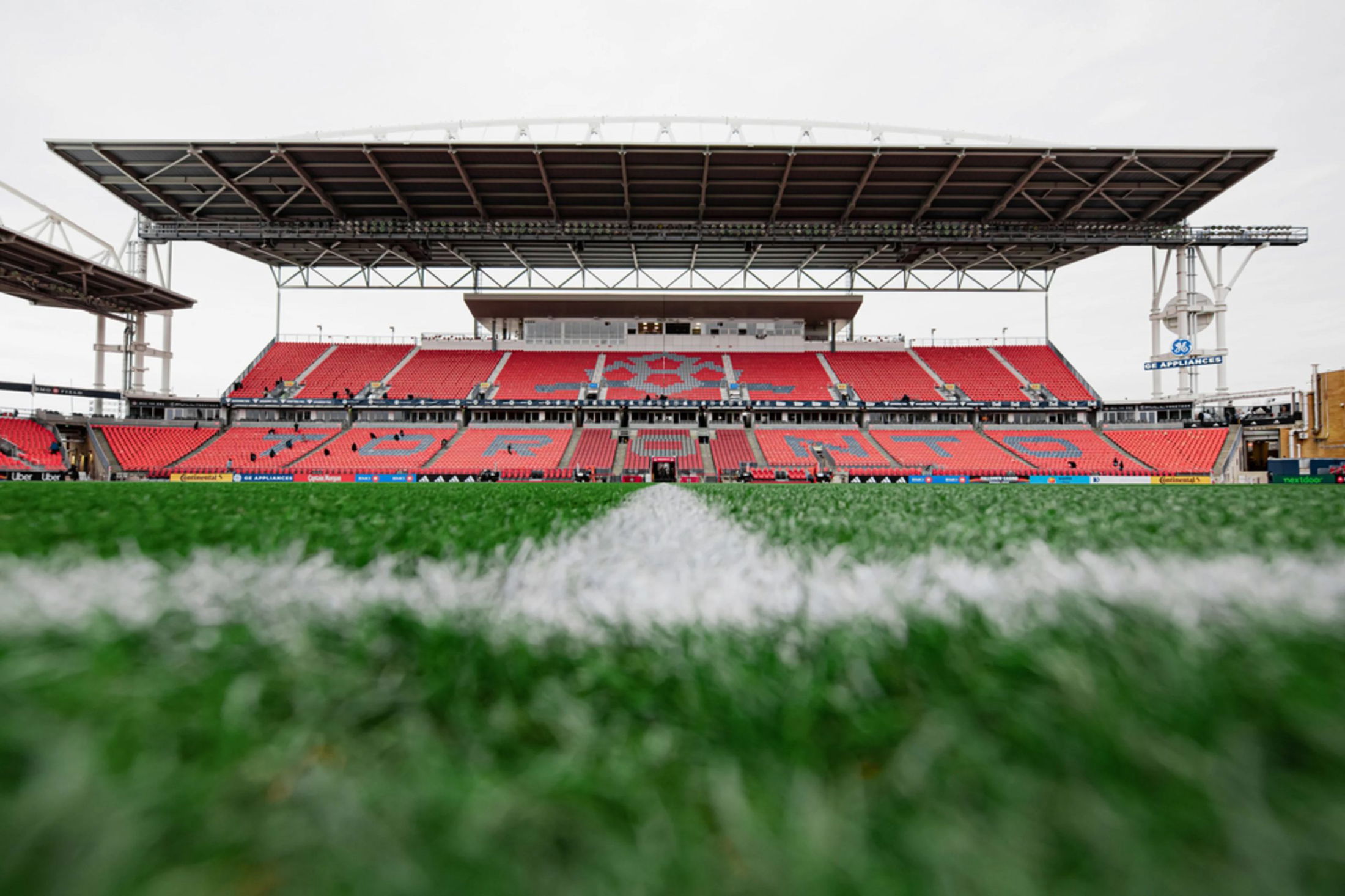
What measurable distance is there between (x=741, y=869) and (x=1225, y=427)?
38.6 m

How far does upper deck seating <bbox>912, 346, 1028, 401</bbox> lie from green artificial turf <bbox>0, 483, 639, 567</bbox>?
33.9m

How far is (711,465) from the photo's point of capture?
93.9 ft

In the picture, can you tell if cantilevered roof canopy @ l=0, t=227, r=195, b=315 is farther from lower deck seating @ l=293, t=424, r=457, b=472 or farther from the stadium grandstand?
lower deck seating @ l=293, t=424, r=457, b=472

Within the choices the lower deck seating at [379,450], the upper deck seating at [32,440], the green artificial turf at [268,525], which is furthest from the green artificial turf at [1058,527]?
the upper deck seating at [32,440]

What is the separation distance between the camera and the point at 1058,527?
2.79 m

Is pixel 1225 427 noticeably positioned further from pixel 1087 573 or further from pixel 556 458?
pixel 1087 573

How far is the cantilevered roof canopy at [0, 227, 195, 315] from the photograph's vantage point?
21250mm

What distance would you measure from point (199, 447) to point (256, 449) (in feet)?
9.44

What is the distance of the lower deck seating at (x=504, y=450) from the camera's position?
2691 centimetres

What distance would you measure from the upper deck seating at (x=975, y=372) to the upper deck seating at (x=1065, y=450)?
2.21 meters

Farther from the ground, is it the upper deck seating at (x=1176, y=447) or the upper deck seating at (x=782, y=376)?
the upper deck seating at (x=782, y=376)

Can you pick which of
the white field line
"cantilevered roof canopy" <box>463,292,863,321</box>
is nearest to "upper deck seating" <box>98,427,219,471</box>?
"cantilevered roof canopy" <box>463,292,863,321</box>

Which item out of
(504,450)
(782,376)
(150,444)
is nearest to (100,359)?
(150,444)

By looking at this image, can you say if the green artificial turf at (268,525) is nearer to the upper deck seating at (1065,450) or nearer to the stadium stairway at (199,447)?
the stadium stairway at (199,447)
